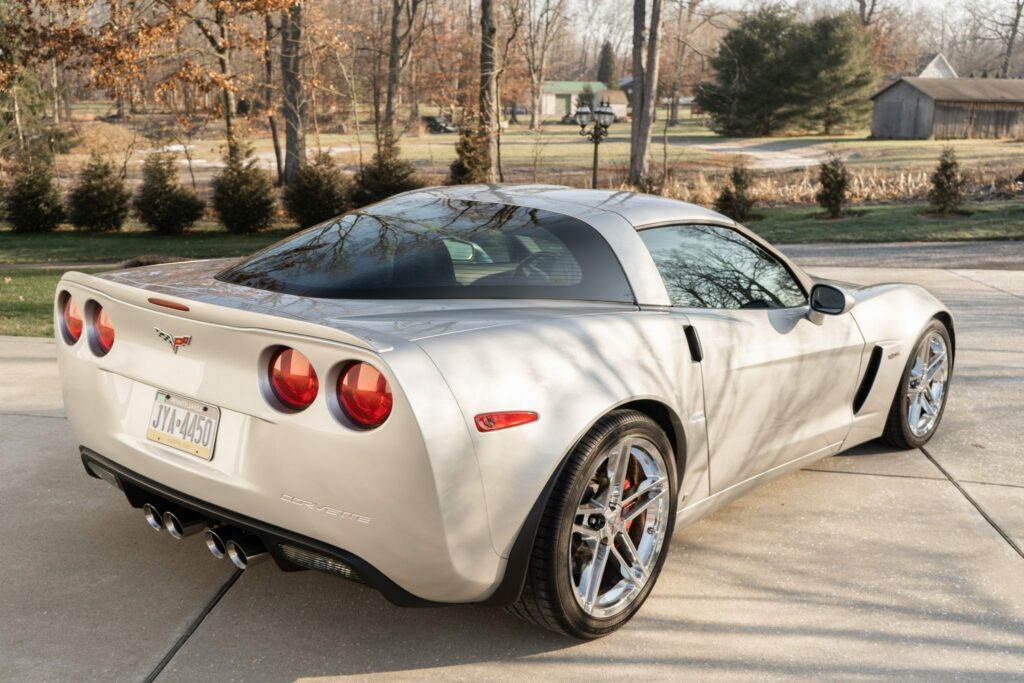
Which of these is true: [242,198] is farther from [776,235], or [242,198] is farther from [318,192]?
[776,235]

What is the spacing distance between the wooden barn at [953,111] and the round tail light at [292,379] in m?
60.6

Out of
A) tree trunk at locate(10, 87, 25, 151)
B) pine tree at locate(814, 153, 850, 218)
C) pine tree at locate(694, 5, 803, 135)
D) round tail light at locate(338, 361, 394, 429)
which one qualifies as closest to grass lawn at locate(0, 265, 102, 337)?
round tail light at locate(338, 361, 394, 429)

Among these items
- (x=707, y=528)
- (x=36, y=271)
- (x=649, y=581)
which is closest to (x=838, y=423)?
(x=707, y=528)

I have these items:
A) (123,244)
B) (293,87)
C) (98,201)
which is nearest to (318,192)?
(123,244)

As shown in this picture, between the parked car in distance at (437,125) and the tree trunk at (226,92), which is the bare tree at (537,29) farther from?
the tree trunk at (226,92)

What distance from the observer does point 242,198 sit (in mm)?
19734

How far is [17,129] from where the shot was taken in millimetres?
33125

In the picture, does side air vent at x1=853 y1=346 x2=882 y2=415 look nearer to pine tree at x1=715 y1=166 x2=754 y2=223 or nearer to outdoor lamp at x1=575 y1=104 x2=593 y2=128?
pine tree at x1=715 y1=166 x2=754 y2=223

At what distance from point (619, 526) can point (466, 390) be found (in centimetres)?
89

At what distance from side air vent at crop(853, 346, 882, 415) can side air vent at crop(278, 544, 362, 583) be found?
2745mm

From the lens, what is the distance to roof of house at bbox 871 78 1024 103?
2245 inches

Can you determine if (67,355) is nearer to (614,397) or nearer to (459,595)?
(459,595)

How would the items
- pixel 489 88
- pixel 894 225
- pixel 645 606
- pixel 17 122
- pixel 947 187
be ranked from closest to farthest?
1. pixel 645 606
2. pixel 894 225
3. pixel 947 187
4. pixel 489 88
5. pixel 17 122

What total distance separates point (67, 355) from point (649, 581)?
217cm
